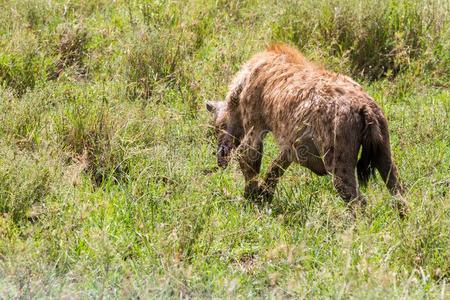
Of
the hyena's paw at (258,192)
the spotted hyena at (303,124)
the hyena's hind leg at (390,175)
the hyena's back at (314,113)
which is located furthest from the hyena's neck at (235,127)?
the hyena's hind leg at (390,175)

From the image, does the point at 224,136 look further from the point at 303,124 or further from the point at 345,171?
the point at 345,171

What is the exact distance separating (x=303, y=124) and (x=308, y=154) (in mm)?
198

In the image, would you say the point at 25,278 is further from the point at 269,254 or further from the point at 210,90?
the point at 210,90

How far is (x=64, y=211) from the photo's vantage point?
5730 mm

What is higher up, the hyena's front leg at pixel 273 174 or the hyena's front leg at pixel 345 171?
the hyena's front leg at pixel 345 171

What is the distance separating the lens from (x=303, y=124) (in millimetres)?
5922

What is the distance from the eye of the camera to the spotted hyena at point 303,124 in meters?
5.68

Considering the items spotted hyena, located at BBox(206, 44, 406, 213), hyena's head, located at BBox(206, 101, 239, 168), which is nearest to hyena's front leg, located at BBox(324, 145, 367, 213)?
A: spotted hyena, located at BBox(206, 44, 406, 213)

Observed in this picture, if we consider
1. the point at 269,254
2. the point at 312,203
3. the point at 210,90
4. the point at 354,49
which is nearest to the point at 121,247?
the point at 269,254

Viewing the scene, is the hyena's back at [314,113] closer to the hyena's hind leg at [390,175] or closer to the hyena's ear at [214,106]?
the hyena's hind leg at [390,175]

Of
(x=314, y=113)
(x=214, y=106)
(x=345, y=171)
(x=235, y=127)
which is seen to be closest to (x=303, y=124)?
(x=314, y=113)

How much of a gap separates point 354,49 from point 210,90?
145 cm

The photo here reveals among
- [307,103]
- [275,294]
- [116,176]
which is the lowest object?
[116,176]

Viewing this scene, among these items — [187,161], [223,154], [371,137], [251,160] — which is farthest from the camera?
[223,154]
